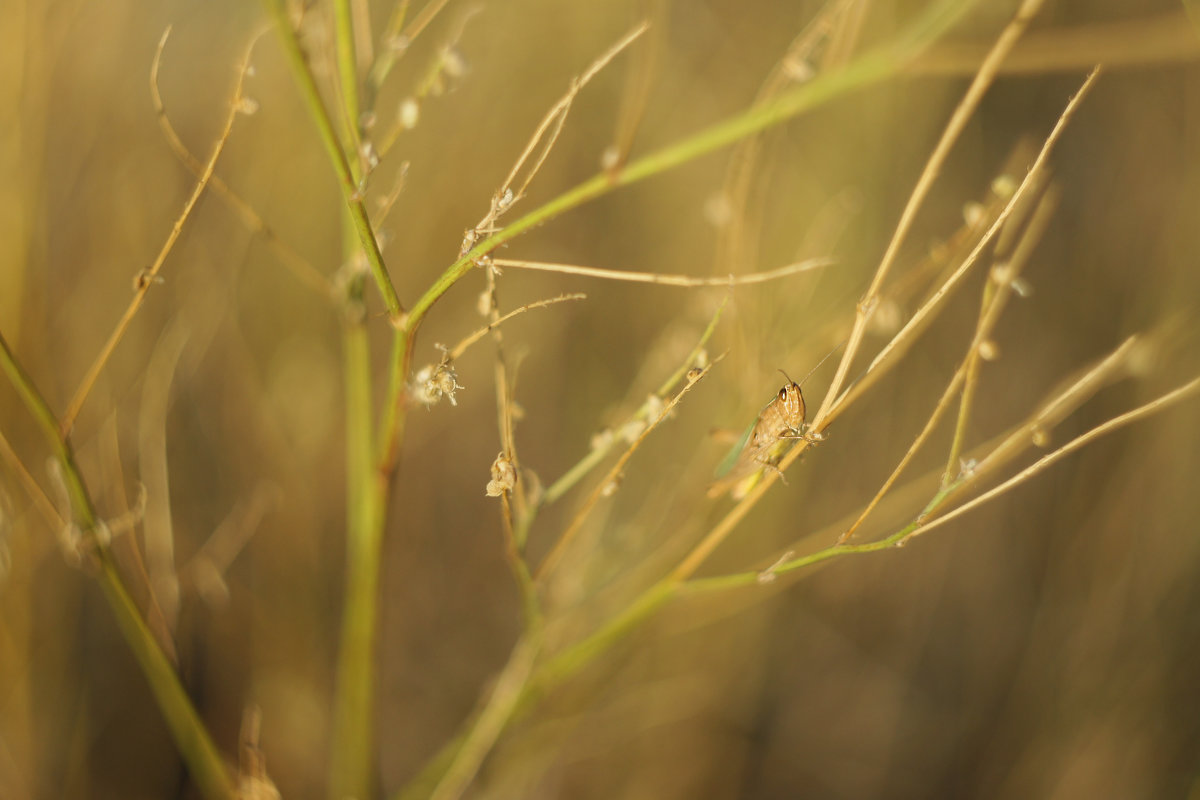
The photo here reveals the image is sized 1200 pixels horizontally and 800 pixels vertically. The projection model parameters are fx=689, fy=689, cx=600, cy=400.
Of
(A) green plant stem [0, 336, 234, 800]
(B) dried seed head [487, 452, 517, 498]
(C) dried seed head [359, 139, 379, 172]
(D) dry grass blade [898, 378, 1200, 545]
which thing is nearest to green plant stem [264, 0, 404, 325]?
(C) dried seed head [359, 139, 379, 172]

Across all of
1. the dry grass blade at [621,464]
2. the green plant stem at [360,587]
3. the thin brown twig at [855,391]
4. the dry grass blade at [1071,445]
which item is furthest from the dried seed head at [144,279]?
the dry grass blade at [1071,445]

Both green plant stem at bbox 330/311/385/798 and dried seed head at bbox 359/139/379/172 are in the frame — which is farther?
green plant stem at bbox 330/311/385/798

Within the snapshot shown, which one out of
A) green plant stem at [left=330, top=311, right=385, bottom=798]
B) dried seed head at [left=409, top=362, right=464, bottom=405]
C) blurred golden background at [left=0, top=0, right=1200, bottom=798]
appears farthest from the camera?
blurred golden background at [left=0, top=0, right=1200, bottom=798]

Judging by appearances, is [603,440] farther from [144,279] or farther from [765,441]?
[144,279]

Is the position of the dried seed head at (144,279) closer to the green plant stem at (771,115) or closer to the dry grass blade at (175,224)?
the dry grass blade at (175,224)

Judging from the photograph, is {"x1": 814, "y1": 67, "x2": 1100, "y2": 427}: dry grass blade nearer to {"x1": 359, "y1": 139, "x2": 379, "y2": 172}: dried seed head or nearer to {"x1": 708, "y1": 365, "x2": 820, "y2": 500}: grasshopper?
{"x1": 708, "y1": 365, "x2": 820, "y2": 500}: grasshopper

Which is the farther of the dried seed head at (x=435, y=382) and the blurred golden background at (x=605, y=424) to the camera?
the blurred golden background at (x=605, y=424)

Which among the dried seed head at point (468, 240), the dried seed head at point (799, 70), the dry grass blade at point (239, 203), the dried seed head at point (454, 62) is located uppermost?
the dried seed head at point (799, 70)

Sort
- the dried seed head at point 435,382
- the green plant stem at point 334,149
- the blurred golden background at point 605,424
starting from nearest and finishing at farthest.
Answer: the green plant stem at point 334,149, the dried seed head at point 435,382, the blurred golden background at point 605,424
